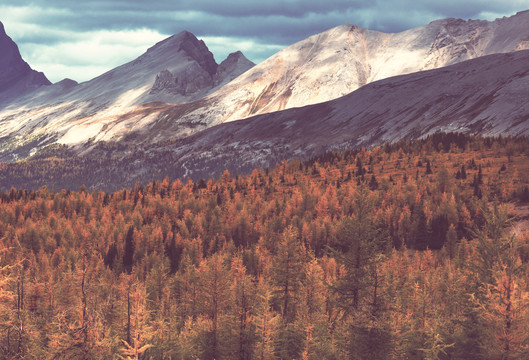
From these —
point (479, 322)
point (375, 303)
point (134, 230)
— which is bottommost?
point (134, 230)

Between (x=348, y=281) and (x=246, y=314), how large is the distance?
16081 millimetres

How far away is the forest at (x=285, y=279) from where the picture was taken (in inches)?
1001

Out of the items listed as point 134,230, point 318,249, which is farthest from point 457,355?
A: point 134,230

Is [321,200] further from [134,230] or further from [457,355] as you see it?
[457,355]

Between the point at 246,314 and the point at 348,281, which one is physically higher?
the point at 348,281

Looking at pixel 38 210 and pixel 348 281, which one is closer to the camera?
pixel 348 281

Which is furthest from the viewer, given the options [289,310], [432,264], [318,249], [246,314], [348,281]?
[318,249]

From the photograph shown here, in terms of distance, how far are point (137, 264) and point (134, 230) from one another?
722 inches

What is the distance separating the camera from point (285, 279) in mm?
51500

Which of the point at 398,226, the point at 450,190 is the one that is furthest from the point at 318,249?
the point at 450,190

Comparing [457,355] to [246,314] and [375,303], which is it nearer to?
[375,303]

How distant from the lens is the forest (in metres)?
25.4

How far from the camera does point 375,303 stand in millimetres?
25766

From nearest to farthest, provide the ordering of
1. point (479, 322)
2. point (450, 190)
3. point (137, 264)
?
point (479, 322), point (137, 264), point (450, 190)
